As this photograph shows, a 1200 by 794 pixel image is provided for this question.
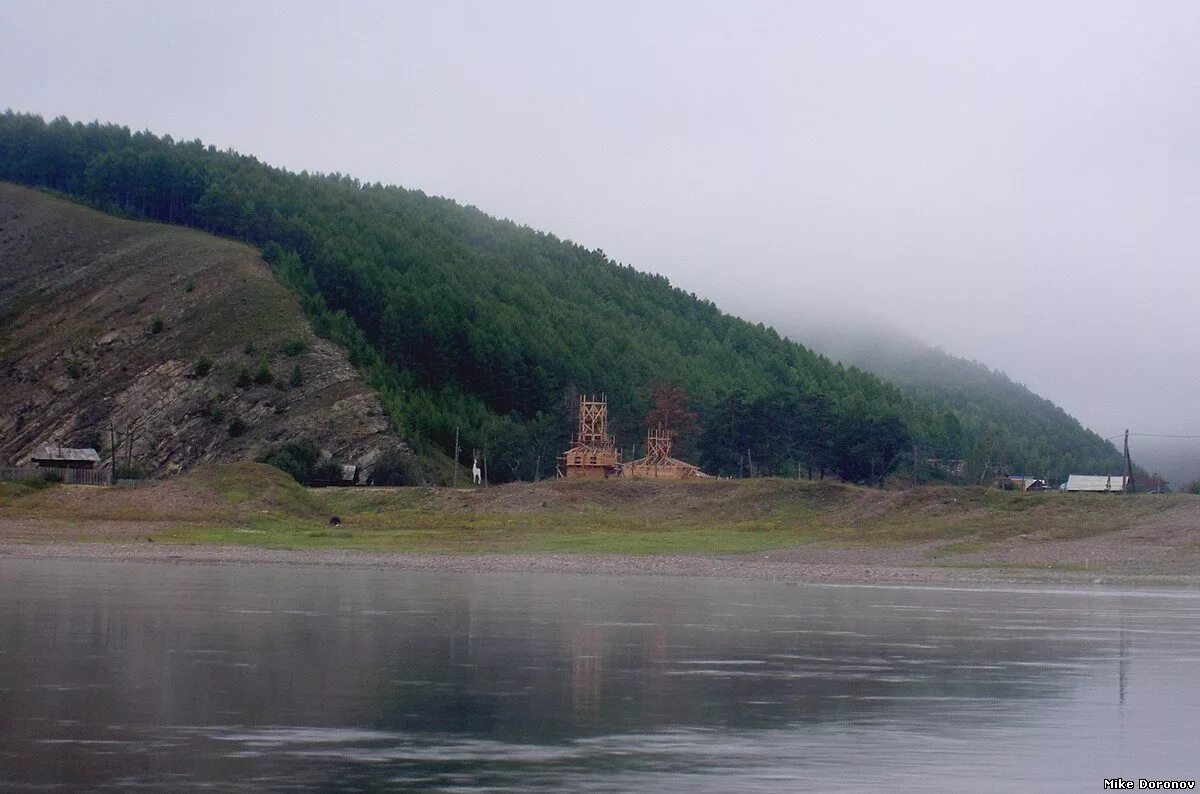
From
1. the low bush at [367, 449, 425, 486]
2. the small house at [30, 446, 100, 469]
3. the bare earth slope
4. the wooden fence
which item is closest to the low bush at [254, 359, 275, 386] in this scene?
the bare earth slope

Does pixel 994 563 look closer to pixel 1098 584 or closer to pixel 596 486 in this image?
pixel 1098 584

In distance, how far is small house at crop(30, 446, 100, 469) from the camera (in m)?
111

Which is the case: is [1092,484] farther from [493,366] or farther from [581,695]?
[581,695]

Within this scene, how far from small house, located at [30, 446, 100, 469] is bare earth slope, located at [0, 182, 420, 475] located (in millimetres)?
8532

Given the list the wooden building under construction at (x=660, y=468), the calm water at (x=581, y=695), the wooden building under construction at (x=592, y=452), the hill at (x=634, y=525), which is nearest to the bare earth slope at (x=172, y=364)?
the wooden building under construction at (x=592, y=452)

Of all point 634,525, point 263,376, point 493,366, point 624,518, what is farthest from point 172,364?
point 634,525

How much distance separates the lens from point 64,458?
11275cm

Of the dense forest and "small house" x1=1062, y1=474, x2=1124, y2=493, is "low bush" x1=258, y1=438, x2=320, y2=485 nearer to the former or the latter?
the dense forest

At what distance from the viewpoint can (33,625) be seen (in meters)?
25.5

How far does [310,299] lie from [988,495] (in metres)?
92.9

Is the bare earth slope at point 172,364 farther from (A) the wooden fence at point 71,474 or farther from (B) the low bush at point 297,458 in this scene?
(A) the wooden fence at point 71,474

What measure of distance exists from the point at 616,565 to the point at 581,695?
3525 centimetres

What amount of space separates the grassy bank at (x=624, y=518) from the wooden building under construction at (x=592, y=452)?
859 inches

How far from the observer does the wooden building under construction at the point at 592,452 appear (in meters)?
114
